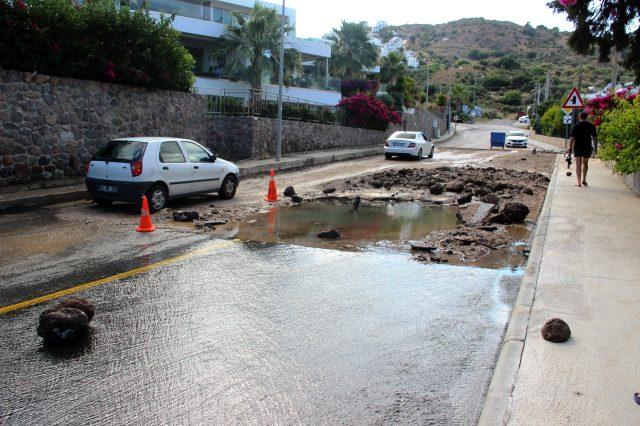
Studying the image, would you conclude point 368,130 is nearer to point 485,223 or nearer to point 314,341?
point 485,223

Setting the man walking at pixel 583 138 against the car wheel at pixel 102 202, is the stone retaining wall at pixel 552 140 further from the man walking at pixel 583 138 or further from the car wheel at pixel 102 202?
the car wheel at pixel 102 202

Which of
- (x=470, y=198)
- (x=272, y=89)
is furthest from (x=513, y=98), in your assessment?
(x=470, y=198)

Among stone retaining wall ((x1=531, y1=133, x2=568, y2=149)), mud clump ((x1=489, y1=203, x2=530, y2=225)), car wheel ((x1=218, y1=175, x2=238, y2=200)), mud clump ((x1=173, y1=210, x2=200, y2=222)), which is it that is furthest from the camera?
stone retaining wall ((x1=531, y1=133, x2=568, y2=149))

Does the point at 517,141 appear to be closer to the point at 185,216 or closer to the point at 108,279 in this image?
the point at 185,216

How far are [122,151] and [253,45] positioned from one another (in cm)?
2966

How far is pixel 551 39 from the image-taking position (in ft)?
574

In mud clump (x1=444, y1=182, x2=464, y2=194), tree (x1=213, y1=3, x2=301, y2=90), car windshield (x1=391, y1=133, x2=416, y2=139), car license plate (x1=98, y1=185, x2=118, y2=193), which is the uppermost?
tree (x1=213, y1=3, x2=301, y2=90)

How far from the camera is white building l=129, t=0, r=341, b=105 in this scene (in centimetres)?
3784

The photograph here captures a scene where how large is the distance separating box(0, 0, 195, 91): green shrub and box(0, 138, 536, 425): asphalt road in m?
7.30

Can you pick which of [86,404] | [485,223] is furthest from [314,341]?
[485,223]

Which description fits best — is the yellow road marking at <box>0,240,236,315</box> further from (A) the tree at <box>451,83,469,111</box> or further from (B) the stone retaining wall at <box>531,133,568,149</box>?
(A) the tree at <box>451,83,469,111</box>

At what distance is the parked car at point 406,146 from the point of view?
27953 millimetres

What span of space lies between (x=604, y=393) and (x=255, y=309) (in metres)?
3.23

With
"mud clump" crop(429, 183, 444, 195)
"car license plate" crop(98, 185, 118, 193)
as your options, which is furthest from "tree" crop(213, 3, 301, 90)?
"car license plate" crop(98, 185, 118, 193)
